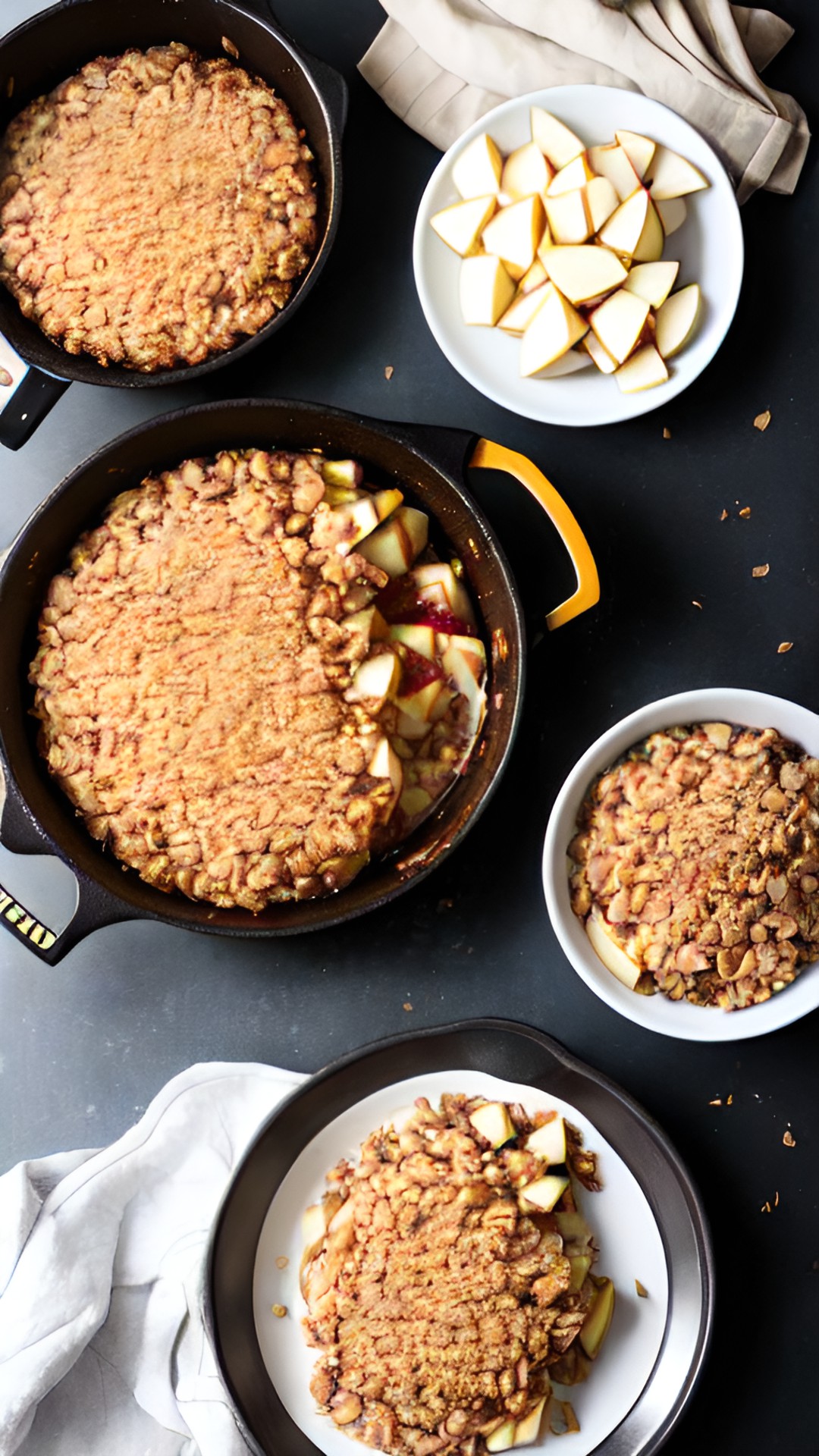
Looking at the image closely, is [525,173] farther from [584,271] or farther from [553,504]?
[553,504]

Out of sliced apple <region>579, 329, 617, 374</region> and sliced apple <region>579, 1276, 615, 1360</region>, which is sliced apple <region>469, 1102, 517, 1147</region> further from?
sliced apple <region>579, 329, 617, 374</region>

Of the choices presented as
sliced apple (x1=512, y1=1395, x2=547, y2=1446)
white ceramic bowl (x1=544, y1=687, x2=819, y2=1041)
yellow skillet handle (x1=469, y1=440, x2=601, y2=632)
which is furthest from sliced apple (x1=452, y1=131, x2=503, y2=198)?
sliced apple (x1=512, y1=1395, x2=547, y2=1446)

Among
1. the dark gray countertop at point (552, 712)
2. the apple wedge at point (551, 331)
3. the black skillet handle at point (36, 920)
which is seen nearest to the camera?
the black skillet handle at point (36, 920)

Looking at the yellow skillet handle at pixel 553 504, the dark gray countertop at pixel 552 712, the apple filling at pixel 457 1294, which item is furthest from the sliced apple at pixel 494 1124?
the yellow skillet handle at pixel 553 504

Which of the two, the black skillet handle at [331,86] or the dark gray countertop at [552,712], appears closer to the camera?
the black skillet handle at [331,86]

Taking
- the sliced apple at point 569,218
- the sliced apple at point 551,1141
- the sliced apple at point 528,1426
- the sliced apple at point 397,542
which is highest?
the sliced apple at point 569,218

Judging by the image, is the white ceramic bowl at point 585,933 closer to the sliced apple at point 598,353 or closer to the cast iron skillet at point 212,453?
the cast iron skillet at point 212,453

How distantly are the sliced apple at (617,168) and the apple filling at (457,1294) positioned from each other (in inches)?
56.5

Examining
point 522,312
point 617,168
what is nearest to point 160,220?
point 522,312

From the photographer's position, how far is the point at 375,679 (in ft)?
5.44

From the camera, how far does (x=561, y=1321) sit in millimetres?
1683

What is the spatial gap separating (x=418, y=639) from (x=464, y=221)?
64cm

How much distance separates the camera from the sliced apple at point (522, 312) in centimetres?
174

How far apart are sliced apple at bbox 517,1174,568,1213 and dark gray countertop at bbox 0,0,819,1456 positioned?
8.4 inches
